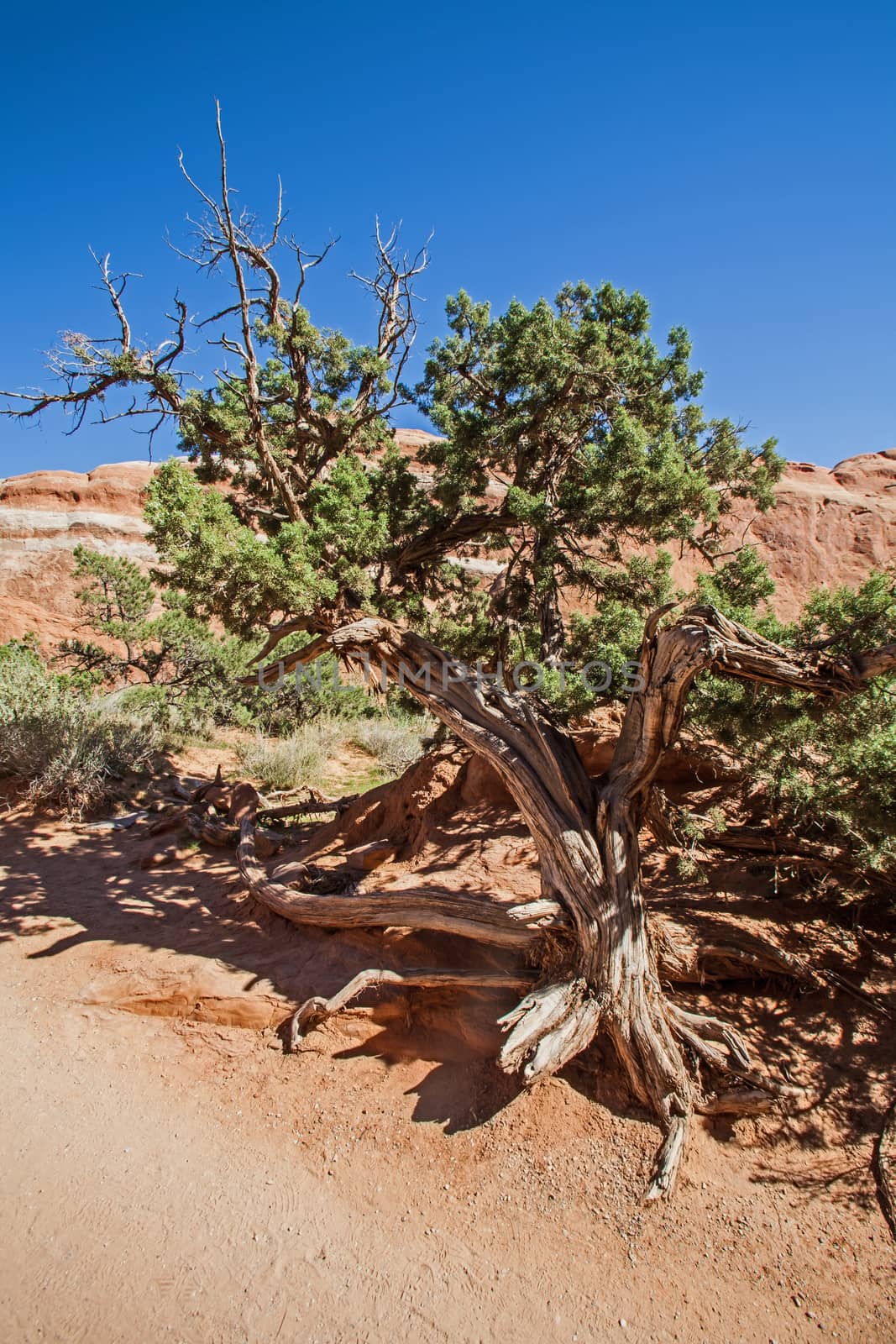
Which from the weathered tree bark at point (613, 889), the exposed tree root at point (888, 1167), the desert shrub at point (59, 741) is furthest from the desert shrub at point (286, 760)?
the exposed tree root at point (888, 1167)

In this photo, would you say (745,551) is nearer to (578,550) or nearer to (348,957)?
(578,550)

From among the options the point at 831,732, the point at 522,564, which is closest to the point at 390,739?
the point at 522,564

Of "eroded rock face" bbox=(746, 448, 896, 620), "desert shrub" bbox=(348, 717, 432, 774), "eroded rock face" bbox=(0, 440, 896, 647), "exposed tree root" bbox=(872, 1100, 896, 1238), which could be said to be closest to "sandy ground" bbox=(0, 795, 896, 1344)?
"exposed tree root" bbox=(872, 1100, 896, 1238)

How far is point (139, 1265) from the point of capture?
9.93 ft

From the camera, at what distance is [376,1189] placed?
3445mm

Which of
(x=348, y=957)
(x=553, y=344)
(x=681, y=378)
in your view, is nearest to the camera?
(x=348, y=957)

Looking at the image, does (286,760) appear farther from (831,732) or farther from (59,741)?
(831,732)

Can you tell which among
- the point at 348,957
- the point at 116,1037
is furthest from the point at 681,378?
the point at 116,1037

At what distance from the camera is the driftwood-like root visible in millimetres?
4324

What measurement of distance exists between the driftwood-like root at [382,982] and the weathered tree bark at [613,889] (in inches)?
10.8

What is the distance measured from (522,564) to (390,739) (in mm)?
7943

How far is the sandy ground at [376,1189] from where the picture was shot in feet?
9.15

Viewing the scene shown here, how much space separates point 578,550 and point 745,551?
1.75 meters

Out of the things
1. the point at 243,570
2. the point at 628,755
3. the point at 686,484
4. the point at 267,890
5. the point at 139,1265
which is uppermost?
the point at 686,484
